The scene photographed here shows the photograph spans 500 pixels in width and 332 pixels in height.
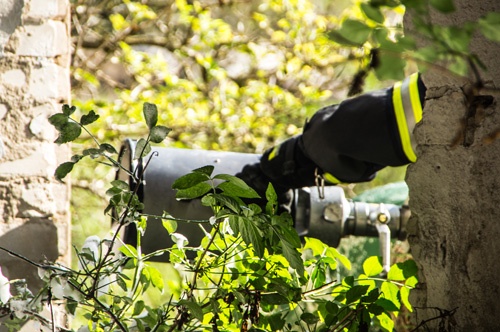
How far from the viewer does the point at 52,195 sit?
1.75 meters

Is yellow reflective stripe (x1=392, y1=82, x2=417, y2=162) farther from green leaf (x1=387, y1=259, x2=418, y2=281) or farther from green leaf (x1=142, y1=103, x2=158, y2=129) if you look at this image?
green leaf (x1=142, y1=103, x2=158, y2=129)

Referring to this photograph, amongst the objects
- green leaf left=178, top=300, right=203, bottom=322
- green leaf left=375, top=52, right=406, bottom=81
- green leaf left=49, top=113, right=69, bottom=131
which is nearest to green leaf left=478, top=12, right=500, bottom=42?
green leaf left=375, top=52, right=406, bottom=81

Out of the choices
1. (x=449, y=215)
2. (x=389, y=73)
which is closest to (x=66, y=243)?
(x=449, y=215)

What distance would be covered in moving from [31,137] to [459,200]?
3.59 feet

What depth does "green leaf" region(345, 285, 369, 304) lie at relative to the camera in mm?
1081

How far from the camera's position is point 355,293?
1081mm

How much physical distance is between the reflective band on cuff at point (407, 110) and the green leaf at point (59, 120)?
92cm

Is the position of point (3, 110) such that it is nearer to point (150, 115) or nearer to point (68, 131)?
point (68, 131)

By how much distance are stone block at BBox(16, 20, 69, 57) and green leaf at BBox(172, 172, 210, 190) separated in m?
0.91

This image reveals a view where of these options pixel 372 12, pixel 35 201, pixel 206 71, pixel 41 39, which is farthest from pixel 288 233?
pixel 206 71

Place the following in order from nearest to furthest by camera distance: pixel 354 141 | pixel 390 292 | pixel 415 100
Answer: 1. pixel 390 292
2. pixel 415 100
3. pixel 354 141

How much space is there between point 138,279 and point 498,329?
24.4 inches

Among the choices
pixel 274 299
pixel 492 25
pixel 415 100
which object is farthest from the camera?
pixel 415 100

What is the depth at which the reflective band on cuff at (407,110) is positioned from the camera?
1670 mm
